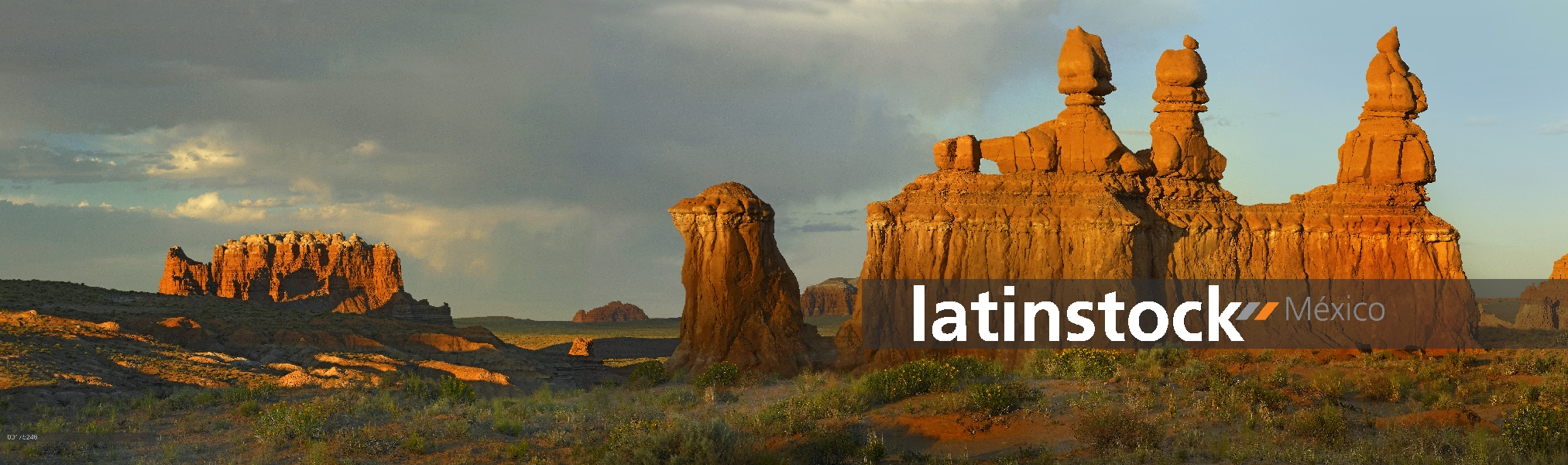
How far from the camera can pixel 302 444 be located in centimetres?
2236

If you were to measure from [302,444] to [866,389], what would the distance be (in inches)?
397

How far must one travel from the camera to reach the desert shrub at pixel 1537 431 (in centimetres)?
2023

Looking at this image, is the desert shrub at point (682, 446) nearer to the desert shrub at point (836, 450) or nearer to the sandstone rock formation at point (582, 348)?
the desert shrub at point (836, 450)

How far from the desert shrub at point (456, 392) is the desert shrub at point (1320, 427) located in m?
17.3

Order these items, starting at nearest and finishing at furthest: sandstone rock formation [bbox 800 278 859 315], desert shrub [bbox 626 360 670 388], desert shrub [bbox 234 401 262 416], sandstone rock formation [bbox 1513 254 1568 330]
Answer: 1. desert shrub [bbox 234 401 262 416]
2. desert shrub [bbox 626 360 670 388]
3. sandstone rock formation [bbox 1513 254 1568 330]
4. sandstone rock formation [bbox 800 278 859 315]

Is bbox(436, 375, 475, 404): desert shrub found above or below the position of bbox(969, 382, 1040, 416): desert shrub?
below

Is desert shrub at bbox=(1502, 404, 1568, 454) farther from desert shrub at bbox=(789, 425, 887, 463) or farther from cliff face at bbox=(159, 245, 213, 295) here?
cliff face at bbox=(159, 245, 213, 295)

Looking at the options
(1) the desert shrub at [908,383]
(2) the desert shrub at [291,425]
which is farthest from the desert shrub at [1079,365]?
(2) the desert shrub at [291,425]

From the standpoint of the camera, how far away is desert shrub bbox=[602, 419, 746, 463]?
19484mm

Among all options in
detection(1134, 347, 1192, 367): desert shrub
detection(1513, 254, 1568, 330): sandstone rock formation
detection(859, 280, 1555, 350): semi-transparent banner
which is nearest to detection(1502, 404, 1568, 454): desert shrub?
detection(1134, 347, 1192, 367): desert shrub

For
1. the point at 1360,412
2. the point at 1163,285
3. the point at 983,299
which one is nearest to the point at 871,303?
the point at 983,299

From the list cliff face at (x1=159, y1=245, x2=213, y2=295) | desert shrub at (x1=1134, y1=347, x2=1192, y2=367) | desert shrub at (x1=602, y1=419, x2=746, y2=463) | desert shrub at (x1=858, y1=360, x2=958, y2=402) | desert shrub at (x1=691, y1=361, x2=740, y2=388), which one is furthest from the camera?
cliff face at (x1=159, y1=245, x2=213, y2=295)

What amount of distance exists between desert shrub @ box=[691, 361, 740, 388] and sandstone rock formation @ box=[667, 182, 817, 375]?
3.31 m

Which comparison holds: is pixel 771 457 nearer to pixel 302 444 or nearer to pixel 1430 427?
pixel 302 444
